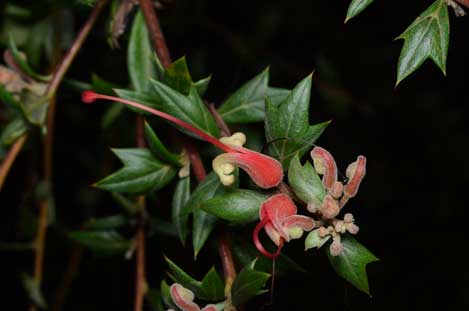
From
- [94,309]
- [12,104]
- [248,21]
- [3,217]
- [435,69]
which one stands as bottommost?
[94,309]

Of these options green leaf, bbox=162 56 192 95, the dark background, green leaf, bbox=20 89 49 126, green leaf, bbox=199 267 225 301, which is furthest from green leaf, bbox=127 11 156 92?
the dark background

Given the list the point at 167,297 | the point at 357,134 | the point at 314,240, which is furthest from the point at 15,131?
the point at 357,134

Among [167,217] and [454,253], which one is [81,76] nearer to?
[167,217]

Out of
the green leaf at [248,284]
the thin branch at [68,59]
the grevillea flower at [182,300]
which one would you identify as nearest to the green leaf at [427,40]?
the green leaf at [248,284]

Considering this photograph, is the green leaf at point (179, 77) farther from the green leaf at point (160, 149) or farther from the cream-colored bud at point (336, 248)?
the cream-colored bud at point (336, 248)

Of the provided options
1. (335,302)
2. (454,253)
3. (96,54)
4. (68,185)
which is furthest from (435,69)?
(68,185)

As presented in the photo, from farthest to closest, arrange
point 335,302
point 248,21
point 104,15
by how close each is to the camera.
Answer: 1. point 248,21
2. point 335,302
3. point 104,15
